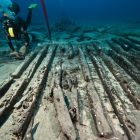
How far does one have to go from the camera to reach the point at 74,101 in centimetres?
476

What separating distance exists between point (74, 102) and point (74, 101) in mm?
39

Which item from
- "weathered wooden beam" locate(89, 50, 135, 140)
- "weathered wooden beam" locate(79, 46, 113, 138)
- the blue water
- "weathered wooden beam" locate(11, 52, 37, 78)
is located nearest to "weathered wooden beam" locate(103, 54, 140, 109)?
"weathered wooden beam" locate(89, 50, 135, 140)

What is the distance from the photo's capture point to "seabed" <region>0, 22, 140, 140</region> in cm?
395

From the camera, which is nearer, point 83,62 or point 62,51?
point 83,62

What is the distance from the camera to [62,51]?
980 centimetres

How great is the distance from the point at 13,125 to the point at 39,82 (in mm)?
1804

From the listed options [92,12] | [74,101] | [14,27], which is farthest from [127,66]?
[92,12]

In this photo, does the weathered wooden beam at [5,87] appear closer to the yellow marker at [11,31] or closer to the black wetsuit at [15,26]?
the yellow marker at [11,31]

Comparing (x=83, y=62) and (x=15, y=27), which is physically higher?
(x=15, y=27)

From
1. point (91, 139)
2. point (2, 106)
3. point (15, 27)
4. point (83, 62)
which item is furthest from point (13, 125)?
point (15, 27)

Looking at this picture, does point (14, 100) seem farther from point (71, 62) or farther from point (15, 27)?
point (15, 27)

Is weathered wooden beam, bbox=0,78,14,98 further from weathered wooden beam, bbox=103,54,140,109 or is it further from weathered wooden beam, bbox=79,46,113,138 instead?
weathered wooden beam, bbox=103,54,140,109

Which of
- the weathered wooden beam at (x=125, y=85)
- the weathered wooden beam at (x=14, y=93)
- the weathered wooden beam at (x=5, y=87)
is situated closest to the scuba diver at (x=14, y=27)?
the weathered wooden beam at (x=14, y=93)

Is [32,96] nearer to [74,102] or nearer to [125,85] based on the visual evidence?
[74,102]
